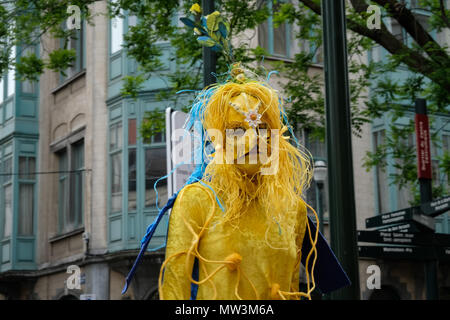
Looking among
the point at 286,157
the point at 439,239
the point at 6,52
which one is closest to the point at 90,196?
the point at 6,52

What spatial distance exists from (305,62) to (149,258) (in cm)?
819

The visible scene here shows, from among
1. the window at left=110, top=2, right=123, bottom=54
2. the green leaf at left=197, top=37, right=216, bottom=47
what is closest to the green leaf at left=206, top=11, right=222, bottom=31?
the green leaf at left=197, top=37, right=216, bottom=47

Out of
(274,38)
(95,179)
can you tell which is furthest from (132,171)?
(274,38)

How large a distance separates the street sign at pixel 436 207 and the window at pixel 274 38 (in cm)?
1079

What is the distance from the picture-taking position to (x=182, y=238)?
11.1 feet

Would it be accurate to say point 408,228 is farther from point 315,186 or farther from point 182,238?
point 315,186

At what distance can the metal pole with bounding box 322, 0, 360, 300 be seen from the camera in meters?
4.89

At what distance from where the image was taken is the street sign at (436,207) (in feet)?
32.3

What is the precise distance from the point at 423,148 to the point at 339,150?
7.30m

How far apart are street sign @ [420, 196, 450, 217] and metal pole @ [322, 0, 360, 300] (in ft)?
16.7

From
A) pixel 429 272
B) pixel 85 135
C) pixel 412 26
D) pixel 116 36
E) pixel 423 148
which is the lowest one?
pixel 429 272

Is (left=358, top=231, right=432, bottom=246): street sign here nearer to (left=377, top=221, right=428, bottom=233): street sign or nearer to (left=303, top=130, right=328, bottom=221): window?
(left=377, top=221, right=428, bottom=233): street sign

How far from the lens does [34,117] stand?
77.5 feet
